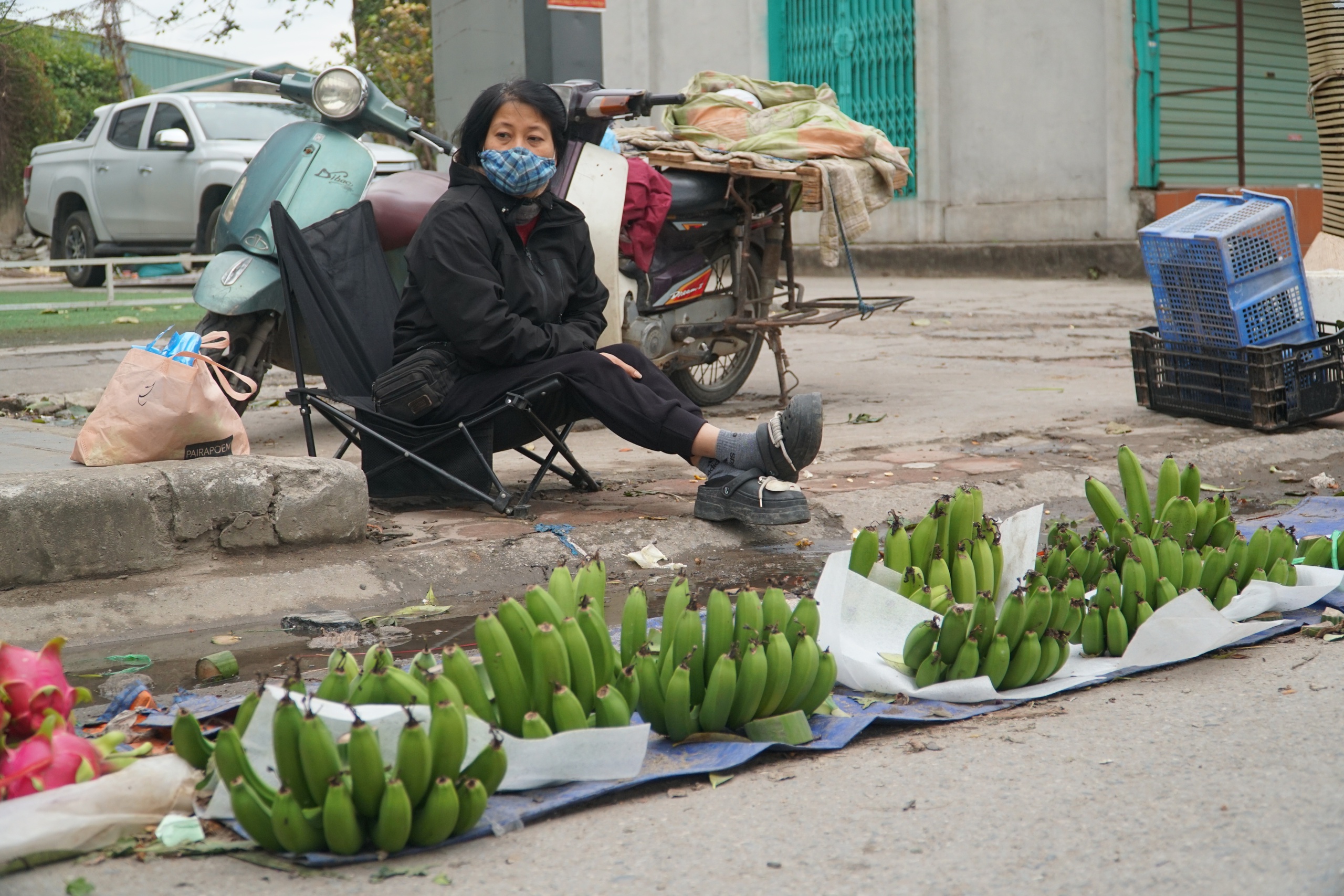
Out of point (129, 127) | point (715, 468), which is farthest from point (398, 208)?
point (129, 127)

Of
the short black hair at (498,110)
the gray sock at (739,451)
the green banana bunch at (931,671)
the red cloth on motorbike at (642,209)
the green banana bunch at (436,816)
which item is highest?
the short black hair at (498,110)

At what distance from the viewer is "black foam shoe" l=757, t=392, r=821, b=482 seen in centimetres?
387

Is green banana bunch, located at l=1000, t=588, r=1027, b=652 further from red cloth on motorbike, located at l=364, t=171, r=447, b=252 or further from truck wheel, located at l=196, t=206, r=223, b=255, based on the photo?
truck wheel, located at l=196, t=206, r=223, b=255

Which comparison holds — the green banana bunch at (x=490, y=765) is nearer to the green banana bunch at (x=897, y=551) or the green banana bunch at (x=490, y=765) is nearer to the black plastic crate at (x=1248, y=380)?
the green banana bunch at (x=897, y=551)

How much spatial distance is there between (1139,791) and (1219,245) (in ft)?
11.8

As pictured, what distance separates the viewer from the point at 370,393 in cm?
445

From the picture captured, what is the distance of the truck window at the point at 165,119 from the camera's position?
12.2 m

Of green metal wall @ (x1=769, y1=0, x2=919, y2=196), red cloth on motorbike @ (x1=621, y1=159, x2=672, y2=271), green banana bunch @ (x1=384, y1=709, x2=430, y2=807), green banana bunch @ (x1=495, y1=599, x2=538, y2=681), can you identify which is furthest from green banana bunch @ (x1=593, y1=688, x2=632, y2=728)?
green metal wall @ (x1=769, y1=0, x2=919, y2=196)

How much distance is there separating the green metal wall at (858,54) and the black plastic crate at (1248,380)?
8659 mm

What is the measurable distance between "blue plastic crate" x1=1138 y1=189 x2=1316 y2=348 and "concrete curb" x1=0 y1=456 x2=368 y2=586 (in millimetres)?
3566

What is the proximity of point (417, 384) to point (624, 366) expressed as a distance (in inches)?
25.8

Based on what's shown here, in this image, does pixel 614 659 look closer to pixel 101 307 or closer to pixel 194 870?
pixel 194 870

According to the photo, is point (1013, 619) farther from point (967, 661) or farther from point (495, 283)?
point (495, 283)

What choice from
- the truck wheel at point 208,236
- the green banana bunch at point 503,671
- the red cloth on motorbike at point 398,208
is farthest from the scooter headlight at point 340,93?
the truck wheel at point 208,236
